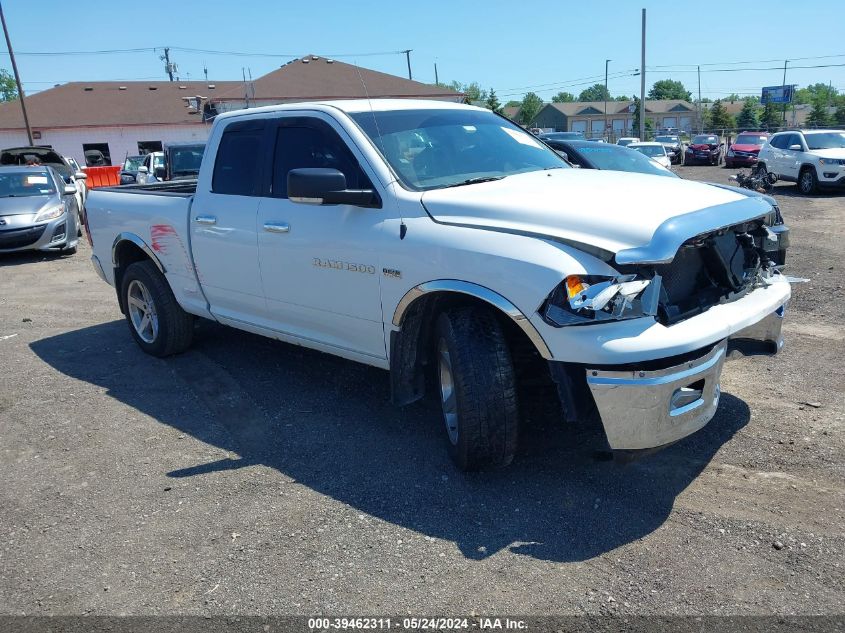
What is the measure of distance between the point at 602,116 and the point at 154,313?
365 ft

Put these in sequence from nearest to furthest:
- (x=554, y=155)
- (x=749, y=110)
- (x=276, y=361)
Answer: (x=554, y=155), (x=276, y=361), (x=749, y=110)

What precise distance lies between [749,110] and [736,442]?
9555 cm

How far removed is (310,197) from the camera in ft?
13.5

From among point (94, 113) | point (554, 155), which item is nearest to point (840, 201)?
point (554, 155)

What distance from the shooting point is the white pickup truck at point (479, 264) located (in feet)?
10.8

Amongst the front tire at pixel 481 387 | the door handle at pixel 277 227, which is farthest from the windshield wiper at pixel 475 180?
the door handle at pixel 277 227

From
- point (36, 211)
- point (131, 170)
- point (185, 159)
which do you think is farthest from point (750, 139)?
point (36, 211)

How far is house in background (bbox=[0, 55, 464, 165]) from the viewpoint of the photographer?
127ft

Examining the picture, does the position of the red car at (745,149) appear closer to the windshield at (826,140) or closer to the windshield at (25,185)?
the windshield at (826,140)

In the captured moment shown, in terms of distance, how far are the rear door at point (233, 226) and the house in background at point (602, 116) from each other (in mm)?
106701

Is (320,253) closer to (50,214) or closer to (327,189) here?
(327,189)

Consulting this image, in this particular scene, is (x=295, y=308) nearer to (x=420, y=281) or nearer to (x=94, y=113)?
(x=420, y=281)

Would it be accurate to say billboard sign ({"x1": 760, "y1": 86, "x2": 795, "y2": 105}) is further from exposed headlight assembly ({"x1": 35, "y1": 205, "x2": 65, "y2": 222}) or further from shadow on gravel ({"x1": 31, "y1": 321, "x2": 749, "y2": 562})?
shadow on gravel ({"x1": 31, "y1": 321, "x2": 749, "y2": 562})

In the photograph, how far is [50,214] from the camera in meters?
12.8
